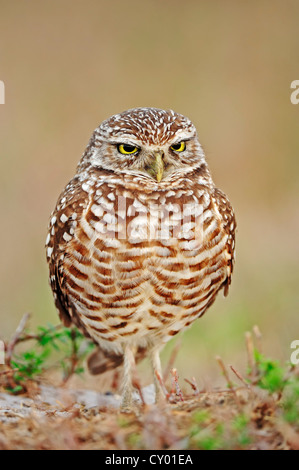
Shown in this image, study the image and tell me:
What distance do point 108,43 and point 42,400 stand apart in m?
6.78

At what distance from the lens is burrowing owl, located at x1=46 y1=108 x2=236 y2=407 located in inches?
124

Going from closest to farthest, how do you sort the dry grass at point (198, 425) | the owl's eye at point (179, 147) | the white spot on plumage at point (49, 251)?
the dry grass at point (198, 425), the owl's eye at point (179, 147), the white spot on plumage at point (49, 251)

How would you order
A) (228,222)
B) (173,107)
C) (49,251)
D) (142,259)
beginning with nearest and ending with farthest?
(142,259) < (228,222) < (49,251) < (173,107)

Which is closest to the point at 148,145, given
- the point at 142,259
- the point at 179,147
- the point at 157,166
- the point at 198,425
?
the point at 157,166

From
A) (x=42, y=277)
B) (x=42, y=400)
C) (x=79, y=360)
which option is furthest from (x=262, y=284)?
(x=42, y=400)

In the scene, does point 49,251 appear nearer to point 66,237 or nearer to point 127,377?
point 66,237

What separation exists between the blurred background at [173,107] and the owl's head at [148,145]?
2.54 meters

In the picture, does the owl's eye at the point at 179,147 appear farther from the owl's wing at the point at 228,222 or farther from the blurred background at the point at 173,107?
the blurred background at the point at 173,107

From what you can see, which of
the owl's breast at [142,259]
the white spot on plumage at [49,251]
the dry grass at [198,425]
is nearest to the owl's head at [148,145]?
the owl's breast at [142,259]

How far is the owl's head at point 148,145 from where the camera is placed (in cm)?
324

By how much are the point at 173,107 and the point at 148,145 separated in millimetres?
5306

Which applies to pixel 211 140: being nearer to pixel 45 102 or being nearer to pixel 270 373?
pixel 45 102

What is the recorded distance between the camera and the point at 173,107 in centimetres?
838

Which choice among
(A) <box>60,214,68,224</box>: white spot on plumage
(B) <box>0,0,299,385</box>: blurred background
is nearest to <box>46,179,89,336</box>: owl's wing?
(A) <box>60,214,68,224</box>: white spot on plumage
